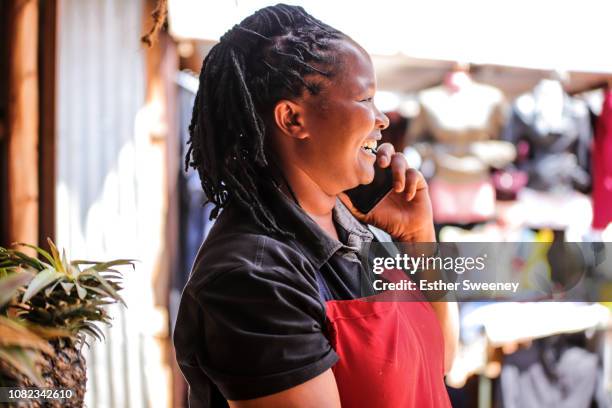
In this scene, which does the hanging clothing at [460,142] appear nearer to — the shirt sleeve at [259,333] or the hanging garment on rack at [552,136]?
the hanging garment on rack at [552,136]

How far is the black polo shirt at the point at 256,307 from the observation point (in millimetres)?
910

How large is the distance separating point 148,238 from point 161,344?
32cm

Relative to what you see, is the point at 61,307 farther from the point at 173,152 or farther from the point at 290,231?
the point at 173,152

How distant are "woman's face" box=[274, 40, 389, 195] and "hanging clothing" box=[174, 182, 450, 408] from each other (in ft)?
0.22

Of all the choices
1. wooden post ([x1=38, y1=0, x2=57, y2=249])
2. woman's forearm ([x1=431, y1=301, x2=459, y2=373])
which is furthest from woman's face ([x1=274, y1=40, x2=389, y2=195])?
wooden post ([x1=38, y1=0, x2=57, y2=249])

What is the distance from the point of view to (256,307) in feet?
3.04

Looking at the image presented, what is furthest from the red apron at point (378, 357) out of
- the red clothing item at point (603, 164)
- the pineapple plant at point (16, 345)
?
the red clothing item at point (603, 164)

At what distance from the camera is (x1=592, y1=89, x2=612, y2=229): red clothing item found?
2.34 metres

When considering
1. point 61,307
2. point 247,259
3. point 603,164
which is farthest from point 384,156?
point 603,164

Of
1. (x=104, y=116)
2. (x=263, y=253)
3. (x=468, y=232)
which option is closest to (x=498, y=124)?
(x=468, y=232)

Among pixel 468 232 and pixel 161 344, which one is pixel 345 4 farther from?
pixel 161 344

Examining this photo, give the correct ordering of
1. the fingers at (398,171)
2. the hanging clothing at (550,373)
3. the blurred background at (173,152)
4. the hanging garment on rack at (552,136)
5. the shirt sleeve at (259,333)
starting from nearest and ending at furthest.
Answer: the shirt sleeve at (259,333) < the fingers at (398,171) < the blurred background at (173,152) < the hanging clothing at (550,373) < the hanging garment on rack at (552,136)

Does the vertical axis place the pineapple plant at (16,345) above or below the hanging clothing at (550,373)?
above

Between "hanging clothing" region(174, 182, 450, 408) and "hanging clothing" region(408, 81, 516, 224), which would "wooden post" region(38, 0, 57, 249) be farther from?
"hanging clothing" region(174, 182, 450, 408)
